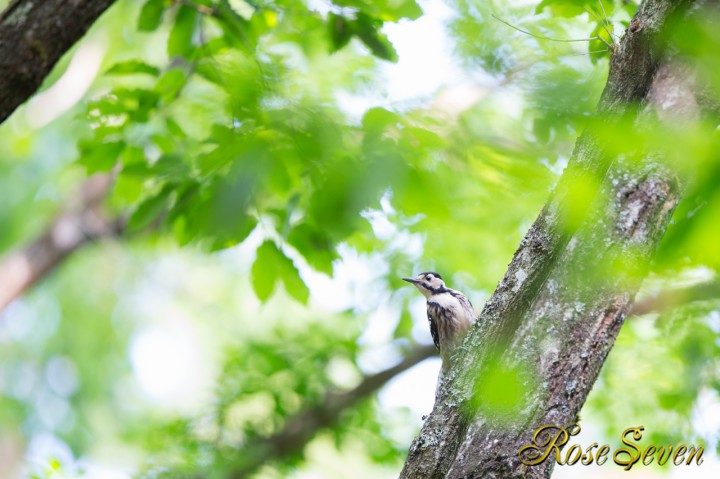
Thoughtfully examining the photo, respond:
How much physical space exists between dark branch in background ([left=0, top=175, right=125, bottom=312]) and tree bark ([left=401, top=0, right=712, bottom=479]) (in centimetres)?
630

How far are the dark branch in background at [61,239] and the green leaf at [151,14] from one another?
4.55 m

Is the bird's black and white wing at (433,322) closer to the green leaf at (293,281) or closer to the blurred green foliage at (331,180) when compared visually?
the blurred green foliage at (331,180)

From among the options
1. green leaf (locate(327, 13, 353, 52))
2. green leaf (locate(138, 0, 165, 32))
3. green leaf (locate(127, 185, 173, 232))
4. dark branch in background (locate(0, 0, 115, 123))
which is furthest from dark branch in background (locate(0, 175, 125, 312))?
green leaf (locate(327, 13, 353, 52))

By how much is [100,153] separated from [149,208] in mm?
539

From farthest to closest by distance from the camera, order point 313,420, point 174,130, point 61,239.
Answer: point 61,239, point 313,420, point 174,130

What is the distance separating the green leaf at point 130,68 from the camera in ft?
12.6

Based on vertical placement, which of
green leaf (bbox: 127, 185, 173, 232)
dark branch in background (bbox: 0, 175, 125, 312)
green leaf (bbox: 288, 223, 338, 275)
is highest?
dark branch in background (bbox: 0, 175, 125, 312)

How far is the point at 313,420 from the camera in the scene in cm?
598

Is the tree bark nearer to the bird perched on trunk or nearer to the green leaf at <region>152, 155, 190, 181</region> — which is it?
the green leaf at <region>152, 155, 190, 181</region>

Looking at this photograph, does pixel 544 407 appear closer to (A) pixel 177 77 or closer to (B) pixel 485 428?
(B) pixel 485 428

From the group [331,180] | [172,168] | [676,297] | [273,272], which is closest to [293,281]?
[273,272]

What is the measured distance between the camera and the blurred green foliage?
8.54 feet

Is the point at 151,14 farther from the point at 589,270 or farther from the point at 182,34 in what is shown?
the point at 589,270

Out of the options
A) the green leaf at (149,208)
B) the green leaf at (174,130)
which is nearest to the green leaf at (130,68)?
the green leaf at (174,130)
